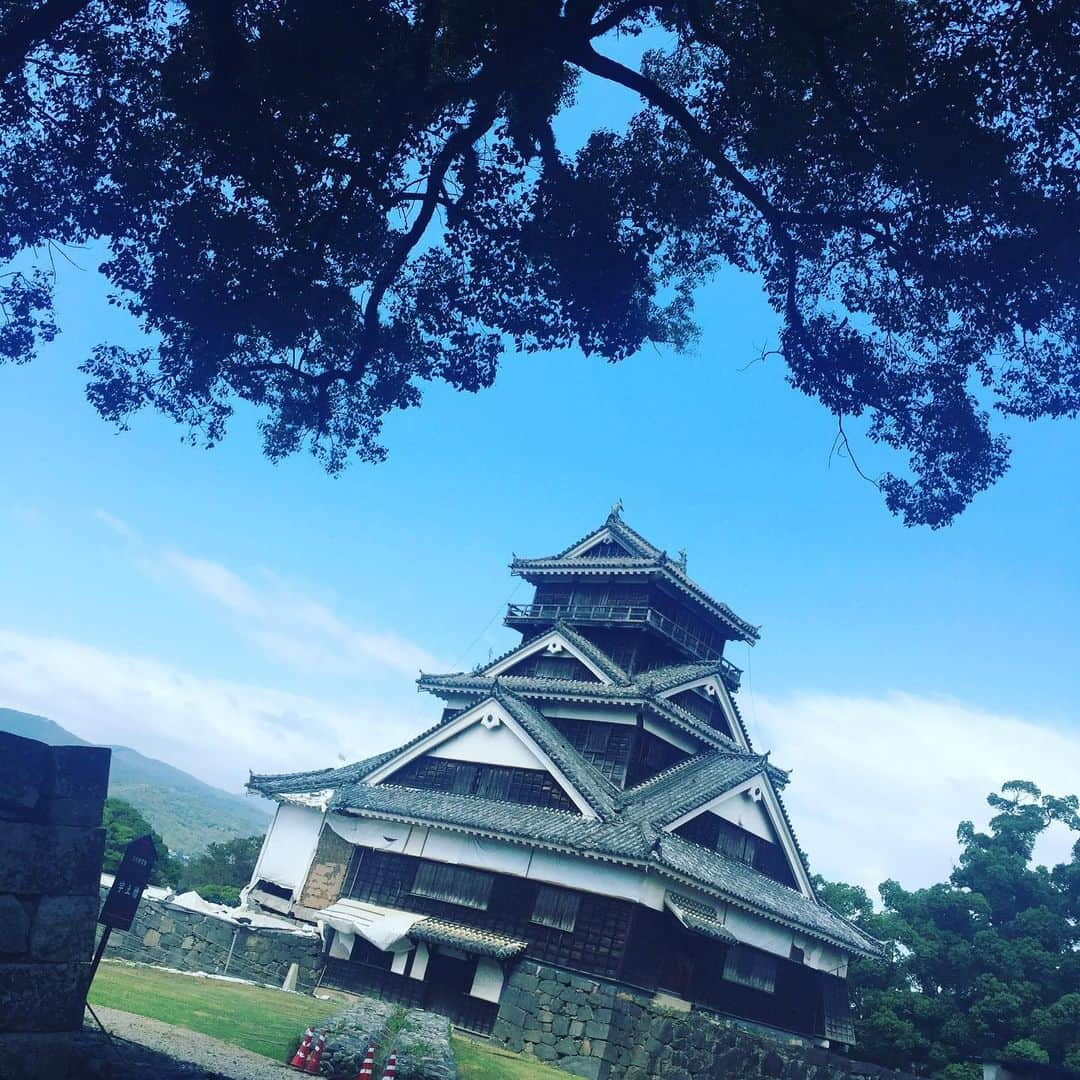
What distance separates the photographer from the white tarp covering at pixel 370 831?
24.5 m

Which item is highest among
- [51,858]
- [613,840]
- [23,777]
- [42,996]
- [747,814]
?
[747,814]

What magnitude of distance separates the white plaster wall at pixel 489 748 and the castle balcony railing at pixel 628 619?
16.8 ft

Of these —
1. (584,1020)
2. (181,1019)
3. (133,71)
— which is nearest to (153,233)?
(133,71)

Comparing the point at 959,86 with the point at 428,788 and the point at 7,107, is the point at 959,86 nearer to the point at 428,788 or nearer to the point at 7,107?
the point at 7,107

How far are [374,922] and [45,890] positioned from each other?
17.4 meters

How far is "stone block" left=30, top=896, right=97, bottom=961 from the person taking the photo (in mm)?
6952

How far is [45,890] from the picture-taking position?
707 cm

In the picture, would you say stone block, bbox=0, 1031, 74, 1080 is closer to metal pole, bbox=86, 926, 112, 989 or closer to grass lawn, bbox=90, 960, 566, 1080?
metal pole, bbox=86, 926, 112, 989

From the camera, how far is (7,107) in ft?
35.7

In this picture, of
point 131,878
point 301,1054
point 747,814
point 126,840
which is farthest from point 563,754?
point 126,840

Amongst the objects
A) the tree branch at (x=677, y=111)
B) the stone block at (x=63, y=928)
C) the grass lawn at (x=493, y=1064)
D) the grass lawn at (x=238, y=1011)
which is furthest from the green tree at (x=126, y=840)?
the tree branch at (x=677, y=111)

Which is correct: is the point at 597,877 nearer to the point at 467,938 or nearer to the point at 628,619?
the point at 467,938

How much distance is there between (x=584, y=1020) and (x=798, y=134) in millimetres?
18628

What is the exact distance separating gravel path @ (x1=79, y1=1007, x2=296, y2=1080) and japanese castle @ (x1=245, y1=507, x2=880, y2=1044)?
9601 mm
